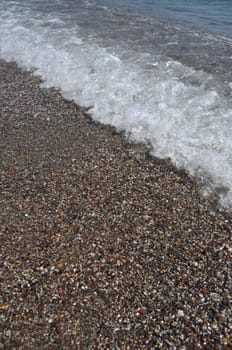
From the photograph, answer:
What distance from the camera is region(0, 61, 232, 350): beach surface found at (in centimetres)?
373

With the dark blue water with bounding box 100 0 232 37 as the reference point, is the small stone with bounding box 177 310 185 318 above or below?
below

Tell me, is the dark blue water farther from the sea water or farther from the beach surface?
the beach surface

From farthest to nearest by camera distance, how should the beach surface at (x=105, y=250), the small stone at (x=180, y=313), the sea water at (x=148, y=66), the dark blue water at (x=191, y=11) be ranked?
the dark blue water at (x=191, y=11) < the sea water at (x=148, y=66) < the small stone at (x=180, y=313) < the beach surface at (x=105, y=250)

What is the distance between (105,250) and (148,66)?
744 centimetres

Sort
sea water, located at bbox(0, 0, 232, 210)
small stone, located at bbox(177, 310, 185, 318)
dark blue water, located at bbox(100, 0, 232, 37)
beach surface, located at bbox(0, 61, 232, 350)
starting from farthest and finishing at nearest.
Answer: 1. dark blue water, located at bbox(100, 0, 232, 37)
2. sea water, located at bbox(0, 0, 232, 210)
3. small stone, located at bbox(177, 310, 185, 318)
4. beach surface, located at bbox(0, 61, 232, 350)

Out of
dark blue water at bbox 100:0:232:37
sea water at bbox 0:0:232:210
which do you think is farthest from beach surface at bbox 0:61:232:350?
dark blue water at bbox 100:0:232:37

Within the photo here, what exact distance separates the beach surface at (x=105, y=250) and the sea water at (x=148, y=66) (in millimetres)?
817

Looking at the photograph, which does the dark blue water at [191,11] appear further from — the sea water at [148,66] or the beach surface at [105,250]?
the beach surface at [105,250]

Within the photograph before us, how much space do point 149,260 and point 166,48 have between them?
9491 millimetres

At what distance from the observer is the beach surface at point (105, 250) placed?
3730 mm

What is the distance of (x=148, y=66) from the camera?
34.2 ft

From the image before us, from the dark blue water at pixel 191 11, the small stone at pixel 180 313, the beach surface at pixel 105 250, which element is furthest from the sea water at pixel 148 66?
the small stone at pixel 180 313

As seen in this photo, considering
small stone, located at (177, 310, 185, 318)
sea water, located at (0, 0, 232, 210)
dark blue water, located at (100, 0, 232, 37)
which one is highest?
dark blue water, located at (100, 0, 232, 37)

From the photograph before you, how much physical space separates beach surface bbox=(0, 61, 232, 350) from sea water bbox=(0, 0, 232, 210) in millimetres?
817
